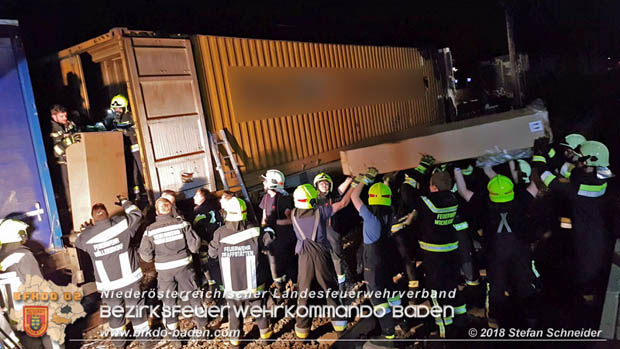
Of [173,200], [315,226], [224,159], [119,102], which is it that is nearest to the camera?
[315,226]

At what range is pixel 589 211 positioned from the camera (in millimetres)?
4340

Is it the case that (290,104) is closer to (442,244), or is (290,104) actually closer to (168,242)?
(168,242)

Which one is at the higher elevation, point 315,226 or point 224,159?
point 224,159

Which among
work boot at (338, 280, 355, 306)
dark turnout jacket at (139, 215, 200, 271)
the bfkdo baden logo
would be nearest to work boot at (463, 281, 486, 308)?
work boot at (338, 280, 355, 306)

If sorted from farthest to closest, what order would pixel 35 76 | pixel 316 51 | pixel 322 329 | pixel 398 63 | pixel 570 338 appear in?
1. pixel 398 63
2. pixel 316 51
3. pixel 35 76
4. pixel 322 329
5. pixel 570 338

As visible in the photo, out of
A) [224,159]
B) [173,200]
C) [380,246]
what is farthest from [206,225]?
[380,246]

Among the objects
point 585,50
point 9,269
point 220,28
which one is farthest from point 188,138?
point 585,50

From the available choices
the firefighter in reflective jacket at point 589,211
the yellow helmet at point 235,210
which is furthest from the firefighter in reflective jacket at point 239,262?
the firefighter in reflective jacket at point 589,211

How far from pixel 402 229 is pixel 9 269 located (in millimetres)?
4421

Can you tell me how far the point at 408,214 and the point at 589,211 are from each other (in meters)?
2.05

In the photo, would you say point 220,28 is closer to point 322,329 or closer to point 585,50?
point 322,329

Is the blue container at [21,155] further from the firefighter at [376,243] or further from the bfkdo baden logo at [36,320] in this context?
the firefighter at [376,243]

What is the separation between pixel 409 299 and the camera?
4.54m

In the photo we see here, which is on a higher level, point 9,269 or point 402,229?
point 9,269
